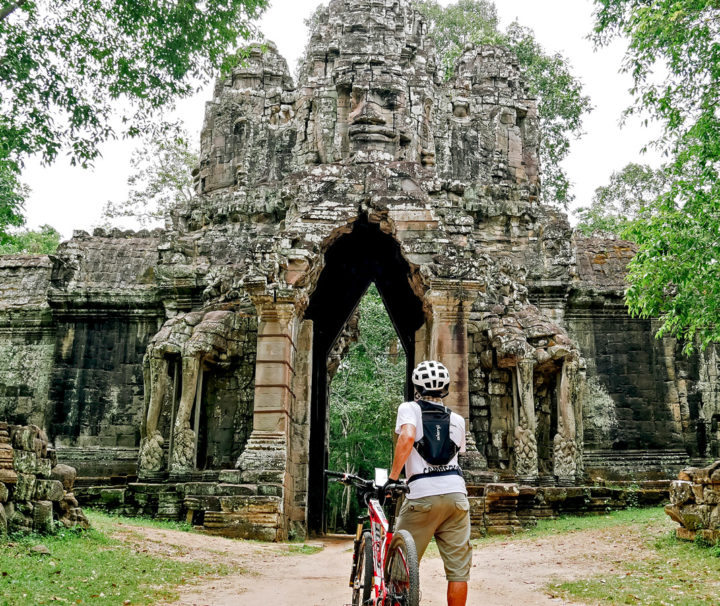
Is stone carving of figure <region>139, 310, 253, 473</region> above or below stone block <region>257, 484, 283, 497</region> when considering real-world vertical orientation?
above

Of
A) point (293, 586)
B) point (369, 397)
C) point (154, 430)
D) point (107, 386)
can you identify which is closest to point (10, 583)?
point (293, 586)

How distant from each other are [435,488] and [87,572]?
3645 mm

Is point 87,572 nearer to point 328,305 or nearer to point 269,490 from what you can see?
point 269,490

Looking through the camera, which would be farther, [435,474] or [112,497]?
[112,497]

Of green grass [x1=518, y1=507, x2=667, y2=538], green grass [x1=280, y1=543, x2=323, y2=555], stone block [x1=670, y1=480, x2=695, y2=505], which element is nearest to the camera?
stone block [x1=670, y1=480, x2=695, y2=505]

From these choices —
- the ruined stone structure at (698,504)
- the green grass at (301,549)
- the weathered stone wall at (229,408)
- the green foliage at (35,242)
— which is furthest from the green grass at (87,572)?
the green foliage at (35,242)

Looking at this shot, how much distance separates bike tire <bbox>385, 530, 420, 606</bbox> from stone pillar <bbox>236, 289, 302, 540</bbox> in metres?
6.04

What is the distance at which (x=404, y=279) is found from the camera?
14.0 m

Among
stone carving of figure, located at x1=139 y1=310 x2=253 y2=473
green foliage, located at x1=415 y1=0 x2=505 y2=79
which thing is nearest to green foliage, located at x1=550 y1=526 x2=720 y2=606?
stone carving of figure, located at x1=139 y1=310 x2=253 y2=473

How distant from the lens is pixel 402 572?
4375mm

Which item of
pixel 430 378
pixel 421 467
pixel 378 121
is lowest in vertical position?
pixel 421 467

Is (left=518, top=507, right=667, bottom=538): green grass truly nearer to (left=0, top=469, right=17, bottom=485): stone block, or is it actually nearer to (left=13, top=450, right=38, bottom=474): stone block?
(left=13, top=450, right=38, bottom=474): stone block

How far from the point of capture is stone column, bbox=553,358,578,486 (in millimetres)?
13086

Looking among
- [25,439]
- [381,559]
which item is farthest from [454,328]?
[381,559]
